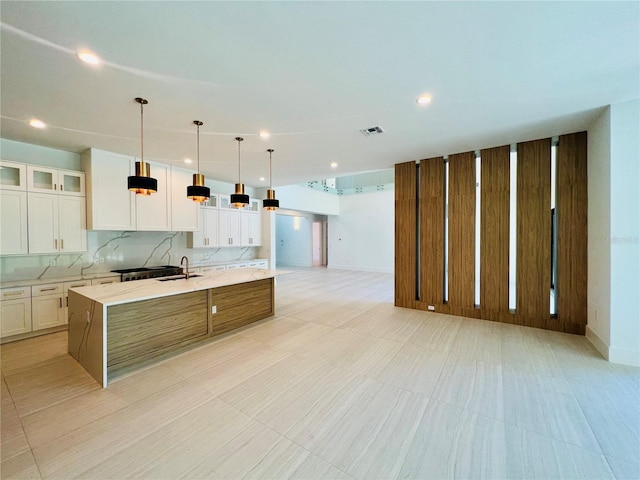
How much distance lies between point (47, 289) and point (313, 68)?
188 inches

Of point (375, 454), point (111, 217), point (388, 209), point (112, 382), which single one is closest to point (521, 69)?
point (375, 454)

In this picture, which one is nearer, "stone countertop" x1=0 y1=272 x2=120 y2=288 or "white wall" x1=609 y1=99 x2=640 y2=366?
"white wall" x1=609 y1=99 x2=640 y2=366

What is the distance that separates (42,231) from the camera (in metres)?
3.89

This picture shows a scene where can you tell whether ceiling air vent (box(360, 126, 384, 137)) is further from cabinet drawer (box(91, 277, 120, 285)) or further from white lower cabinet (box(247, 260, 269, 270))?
white lower cabinet (box(247, 260, 269, 270))

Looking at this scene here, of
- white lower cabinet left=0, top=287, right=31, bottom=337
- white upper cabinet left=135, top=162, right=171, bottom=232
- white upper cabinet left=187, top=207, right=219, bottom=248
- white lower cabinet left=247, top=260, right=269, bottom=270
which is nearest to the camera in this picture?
white lower cabinet left=0, top=287, right=31, bottom=337

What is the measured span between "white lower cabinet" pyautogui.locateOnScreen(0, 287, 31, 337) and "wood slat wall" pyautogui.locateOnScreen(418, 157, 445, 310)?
6230 mm

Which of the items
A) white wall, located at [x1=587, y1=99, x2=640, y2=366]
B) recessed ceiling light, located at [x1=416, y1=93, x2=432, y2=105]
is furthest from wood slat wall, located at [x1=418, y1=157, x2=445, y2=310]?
recessed ceiling light, located at [x1=416, y1=93, x2=432, y2=105]

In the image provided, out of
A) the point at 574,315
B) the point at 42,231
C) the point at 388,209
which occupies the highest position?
the point at 388,209

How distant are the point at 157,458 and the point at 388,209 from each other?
9507 mm

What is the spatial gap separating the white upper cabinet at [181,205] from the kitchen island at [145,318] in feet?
6.72

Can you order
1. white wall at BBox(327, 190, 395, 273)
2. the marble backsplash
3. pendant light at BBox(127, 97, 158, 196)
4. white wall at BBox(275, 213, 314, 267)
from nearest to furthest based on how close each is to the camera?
pendant light at BBox(127, 97, 158, 196) < the marble backsplash < white wall at BBox(327, 190, 395, 273) < white wall at BBox(275, 213, 314, 267)

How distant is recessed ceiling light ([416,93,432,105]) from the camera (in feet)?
8.92

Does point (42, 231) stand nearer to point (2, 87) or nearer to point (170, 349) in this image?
point (2, 87)

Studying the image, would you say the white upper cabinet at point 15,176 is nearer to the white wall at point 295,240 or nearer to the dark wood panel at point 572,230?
the dark wood panel at point 572,230
